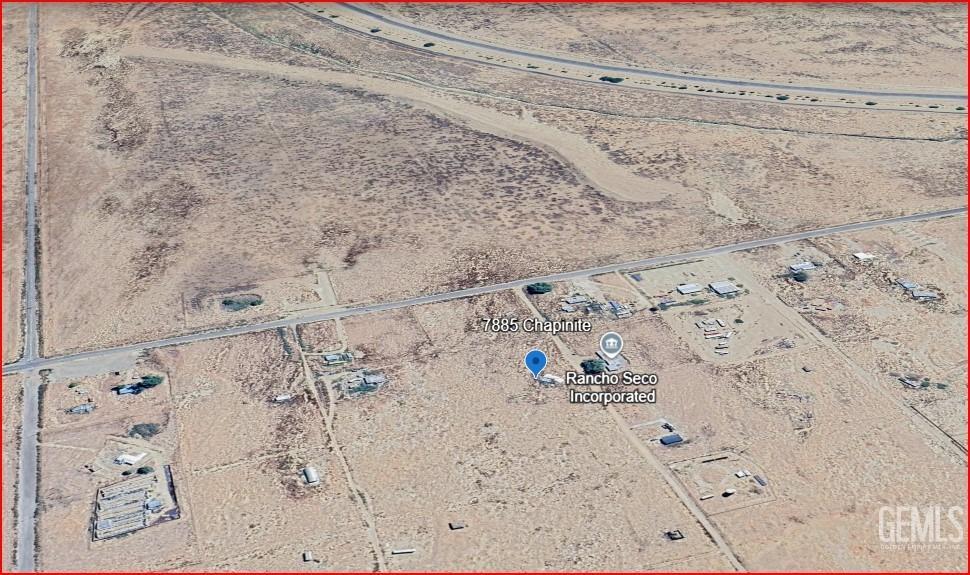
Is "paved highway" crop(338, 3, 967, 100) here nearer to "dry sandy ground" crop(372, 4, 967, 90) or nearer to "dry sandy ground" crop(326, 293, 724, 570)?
"dry sandy ground" crop(372, 4, 967, 90)

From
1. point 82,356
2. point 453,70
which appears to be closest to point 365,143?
point 453,70

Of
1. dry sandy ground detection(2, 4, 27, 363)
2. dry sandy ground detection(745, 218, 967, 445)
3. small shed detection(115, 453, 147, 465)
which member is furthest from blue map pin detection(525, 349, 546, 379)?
dry sandy ground detection(2, 4, 27, 363)

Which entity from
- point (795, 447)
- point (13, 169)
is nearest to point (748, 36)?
point (795, 447)

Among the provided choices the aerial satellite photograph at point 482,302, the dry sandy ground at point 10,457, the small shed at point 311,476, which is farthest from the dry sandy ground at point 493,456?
the dry sandy ground at point 10,457

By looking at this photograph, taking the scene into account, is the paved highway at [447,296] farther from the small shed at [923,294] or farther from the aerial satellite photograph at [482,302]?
the small shed at [923,294]

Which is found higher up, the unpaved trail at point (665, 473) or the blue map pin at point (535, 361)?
the blue map pin at point (535, 361)

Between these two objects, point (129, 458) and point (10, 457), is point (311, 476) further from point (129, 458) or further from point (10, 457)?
A: point (10, 457)

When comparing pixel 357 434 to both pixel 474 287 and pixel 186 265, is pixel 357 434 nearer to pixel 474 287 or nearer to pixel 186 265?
pixel 474 287
